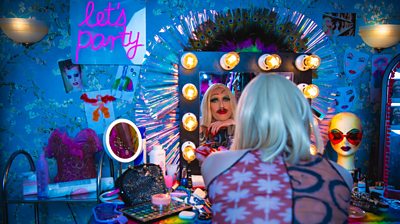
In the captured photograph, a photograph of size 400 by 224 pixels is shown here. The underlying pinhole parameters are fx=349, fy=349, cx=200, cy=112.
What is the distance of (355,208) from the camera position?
62.0 inches

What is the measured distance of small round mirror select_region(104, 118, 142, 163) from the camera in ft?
5.66

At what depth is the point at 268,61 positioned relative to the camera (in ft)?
6.46

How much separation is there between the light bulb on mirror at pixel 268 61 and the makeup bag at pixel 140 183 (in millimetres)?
823

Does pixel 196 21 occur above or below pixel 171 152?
above

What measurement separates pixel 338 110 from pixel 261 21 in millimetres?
731

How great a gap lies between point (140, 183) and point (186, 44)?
2.76ft

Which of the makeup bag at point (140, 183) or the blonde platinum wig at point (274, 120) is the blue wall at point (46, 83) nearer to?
the makeup bag at point (140, 183)

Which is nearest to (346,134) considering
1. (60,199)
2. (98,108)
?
(98,108)

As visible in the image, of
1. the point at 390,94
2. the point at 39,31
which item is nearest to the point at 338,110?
the point at 390,94

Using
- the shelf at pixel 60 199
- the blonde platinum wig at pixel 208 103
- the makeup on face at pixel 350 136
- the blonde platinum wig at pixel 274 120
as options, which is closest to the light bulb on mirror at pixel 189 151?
the blonde platinum wig at pixel 208 103

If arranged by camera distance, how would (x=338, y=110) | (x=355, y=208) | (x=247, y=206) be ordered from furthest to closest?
(x=338, y=110) → (x=355, y=208) → (x=247, y=206)

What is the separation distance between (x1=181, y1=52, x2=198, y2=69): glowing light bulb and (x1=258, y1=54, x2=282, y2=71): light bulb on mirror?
0.37 meters

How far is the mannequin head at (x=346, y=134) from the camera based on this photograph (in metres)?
1.94

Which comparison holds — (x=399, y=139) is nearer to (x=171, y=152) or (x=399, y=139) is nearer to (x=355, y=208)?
(x=355, y=208)
